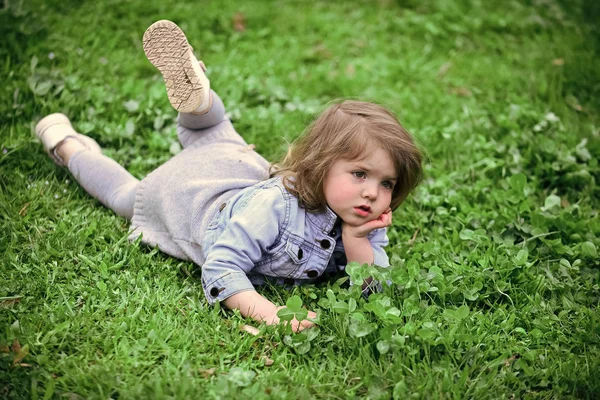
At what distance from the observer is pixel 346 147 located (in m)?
2.53

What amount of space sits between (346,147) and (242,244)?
55 cm

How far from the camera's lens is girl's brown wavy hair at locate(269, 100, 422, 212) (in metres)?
2.53

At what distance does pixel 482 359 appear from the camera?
2357 millimetres

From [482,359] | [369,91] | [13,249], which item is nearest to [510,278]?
[482,359]

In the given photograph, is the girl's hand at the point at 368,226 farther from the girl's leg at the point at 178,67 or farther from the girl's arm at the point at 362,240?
the girl's leg at the point at 178,67

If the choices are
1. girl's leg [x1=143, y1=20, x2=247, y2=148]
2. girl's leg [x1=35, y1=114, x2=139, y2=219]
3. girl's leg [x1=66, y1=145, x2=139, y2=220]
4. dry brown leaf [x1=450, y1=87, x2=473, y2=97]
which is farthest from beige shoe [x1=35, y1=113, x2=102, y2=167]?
dry brown leaf [x1=450, y1=87, x2=473, y2=97]

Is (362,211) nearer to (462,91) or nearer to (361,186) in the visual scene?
(361,186)

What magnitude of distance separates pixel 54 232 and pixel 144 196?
41 centimetres

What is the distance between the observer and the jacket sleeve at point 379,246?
274 centimetres

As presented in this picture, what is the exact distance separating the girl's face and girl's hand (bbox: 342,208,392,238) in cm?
2

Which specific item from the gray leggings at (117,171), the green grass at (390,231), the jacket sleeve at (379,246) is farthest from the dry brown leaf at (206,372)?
the gray leggings at (117,171)

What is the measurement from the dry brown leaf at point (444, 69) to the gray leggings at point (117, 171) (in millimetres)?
2076

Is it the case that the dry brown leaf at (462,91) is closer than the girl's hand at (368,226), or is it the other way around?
the girl's hand at (368,226)

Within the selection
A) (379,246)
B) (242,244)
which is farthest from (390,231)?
(242,244)
